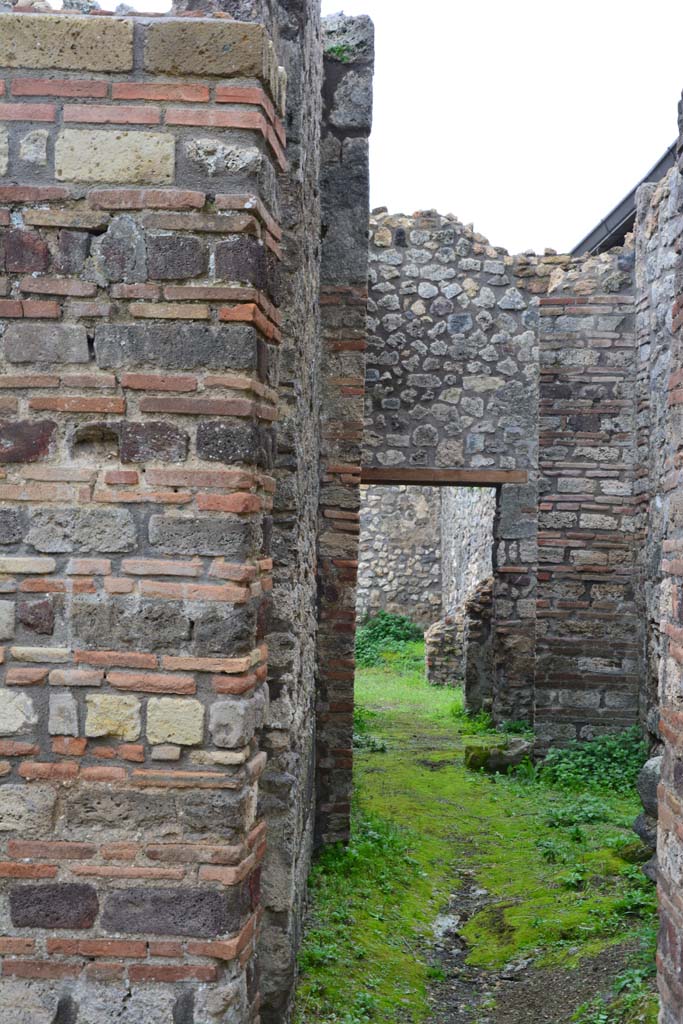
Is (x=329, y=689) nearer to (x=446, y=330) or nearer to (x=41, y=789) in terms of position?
(x=41, y=789)

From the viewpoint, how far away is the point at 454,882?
6414 mm

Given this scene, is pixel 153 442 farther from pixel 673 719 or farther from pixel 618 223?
pixel 618 223

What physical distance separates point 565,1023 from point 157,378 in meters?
3.29

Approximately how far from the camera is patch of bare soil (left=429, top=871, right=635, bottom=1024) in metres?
4.50

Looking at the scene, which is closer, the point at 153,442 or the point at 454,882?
the point at 153,442

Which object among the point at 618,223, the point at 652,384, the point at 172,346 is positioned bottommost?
the point at 172,346

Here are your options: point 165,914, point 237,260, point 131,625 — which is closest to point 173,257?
point 237,260

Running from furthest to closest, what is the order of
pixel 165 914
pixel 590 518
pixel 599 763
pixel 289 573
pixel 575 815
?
pixel 590 518, pixel 599 763, pixel 575 815, pixel 289 573, pixel 165 914

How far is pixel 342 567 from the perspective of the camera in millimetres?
6289

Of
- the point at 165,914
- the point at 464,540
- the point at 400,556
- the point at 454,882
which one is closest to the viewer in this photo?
the point at 165,914

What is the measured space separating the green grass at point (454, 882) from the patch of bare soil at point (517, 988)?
0.25 feet

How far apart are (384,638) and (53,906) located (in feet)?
49.5

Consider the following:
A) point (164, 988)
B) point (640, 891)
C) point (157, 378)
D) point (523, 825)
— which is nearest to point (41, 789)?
point (164, 988)

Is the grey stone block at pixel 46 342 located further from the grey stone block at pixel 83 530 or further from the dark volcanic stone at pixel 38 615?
the dark volcanic stone at pixel 38 615
